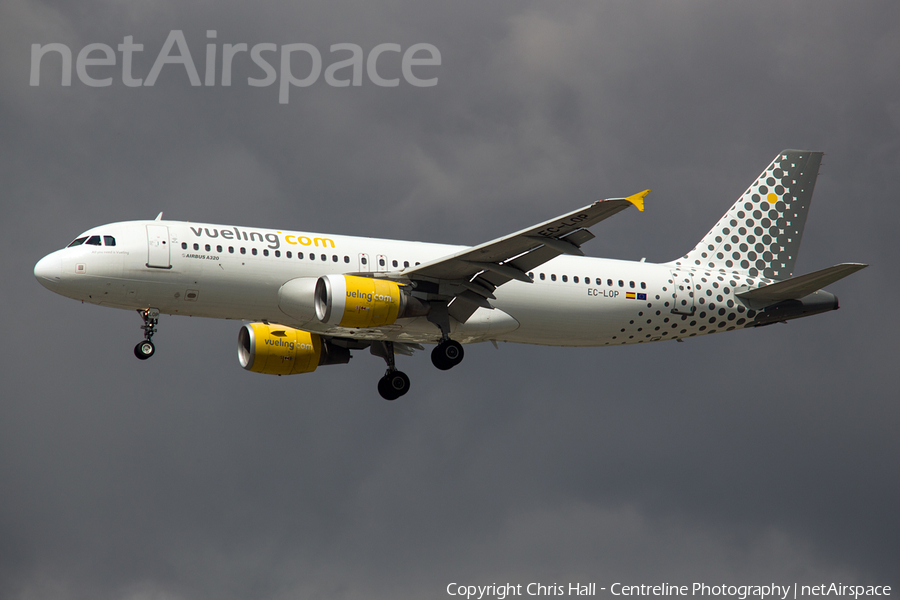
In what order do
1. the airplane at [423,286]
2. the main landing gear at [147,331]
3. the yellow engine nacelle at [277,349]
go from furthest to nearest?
the yellow engine nacelle at [277,349], the main landing gear at [147,331], the airplane at [423,286]

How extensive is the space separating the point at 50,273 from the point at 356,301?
9734 mm

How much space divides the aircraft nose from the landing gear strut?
12.5 meters

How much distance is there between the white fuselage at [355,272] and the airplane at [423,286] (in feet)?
0.15

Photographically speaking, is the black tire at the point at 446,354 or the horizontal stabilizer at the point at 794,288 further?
the horizontal stabilizer at the point at 794,288

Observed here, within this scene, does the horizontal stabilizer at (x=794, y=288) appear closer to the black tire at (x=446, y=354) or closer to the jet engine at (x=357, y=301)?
the black tire at (x=446, y=354)

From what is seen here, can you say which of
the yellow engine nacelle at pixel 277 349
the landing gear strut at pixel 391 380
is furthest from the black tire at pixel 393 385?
the yellow engine nacelle at pixel 277 349

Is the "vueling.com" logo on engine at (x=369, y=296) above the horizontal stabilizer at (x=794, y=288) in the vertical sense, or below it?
below

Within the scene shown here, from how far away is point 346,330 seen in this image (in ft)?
126

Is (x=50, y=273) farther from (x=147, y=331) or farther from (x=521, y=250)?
(x=521, y=250)

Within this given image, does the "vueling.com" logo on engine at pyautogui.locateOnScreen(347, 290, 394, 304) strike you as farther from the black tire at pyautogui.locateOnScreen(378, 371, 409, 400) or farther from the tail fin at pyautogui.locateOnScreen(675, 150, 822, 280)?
the tail fin at pyautogui.locateOnScreen(675, 150, 822, 280)

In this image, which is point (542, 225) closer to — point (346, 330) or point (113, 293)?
point (346, 330)

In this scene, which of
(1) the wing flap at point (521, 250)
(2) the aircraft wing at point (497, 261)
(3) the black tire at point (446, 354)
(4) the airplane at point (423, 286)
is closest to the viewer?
(1) the wing flap at point (521, 250)

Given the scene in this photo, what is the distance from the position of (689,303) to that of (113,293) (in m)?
20.7

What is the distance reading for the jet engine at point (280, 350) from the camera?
40.8 metres
